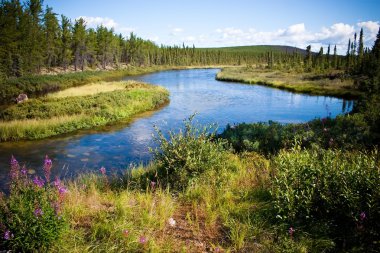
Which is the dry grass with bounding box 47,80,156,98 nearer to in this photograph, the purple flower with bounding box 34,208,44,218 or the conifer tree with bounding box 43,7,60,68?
the purple flower with bounding box 34,208,44,218

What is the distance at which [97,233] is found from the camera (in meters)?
4.99

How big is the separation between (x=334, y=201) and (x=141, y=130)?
54.6 ft

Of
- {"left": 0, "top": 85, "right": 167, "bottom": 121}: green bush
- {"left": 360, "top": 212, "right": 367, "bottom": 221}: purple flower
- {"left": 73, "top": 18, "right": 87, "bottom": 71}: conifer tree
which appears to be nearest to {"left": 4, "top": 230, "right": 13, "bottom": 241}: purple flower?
{"left": 360, "top": 212, "right": 367, "bottom": 221}: purple flower

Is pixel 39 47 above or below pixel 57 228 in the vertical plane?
above

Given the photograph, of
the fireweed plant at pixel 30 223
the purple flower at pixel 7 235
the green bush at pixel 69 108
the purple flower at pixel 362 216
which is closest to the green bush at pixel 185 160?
the fireweed plant at pixel 30 223

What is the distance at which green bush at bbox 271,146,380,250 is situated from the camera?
453 centimetres

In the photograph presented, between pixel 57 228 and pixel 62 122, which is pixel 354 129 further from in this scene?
pixel 62 122

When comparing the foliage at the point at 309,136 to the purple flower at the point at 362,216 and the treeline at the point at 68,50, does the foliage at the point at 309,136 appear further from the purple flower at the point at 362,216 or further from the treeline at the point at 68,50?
the treeline at the point at 68,50

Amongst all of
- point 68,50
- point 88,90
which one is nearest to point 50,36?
point 68,50

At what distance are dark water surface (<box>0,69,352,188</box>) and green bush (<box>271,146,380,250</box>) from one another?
5531 mm

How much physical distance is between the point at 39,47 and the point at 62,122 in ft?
177

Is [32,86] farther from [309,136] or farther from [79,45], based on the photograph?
[79,45]

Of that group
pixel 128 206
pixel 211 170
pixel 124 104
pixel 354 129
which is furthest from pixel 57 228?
pixel 124 104

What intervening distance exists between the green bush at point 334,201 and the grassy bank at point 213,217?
2 centimetres
